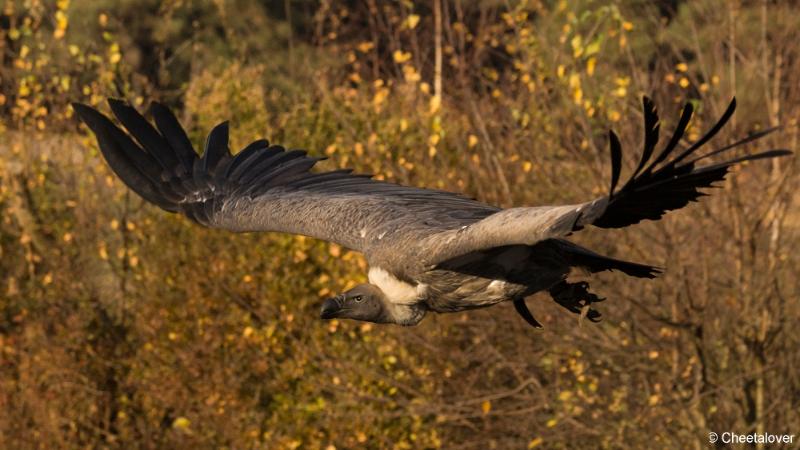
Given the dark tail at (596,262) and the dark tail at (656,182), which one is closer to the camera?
the dark tail at (656,182)

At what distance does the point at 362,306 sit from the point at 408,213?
0.61 metres

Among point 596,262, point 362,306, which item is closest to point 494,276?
point 596,262

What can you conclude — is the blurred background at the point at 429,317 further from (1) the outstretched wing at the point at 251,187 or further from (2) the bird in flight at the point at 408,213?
(2) the bird in flight at the point at 408,213

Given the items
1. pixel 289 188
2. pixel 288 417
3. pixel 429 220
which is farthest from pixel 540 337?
pixel 429 220

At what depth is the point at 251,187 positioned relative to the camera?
8750 mm

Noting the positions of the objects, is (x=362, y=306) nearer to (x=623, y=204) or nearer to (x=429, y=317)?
(x=623, y=204)

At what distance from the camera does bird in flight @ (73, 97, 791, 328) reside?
18.7 feet

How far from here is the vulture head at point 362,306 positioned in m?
7.12

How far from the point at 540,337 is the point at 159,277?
438 centimetres

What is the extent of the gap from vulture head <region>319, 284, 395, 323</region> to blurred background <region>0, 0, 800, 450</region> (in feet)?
13.7

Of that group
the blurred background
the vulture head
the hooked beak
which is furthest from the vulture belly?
the blurred background

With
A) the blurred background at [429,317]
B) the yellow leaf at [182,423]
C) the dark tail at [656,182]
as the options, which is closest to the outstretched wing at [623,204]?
the dark tail at [656,182]

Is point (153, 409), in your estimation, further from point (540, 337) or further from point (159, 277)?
point (540, 337)

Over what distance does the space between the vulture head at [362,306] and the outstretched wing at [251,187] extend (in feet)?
0.91
